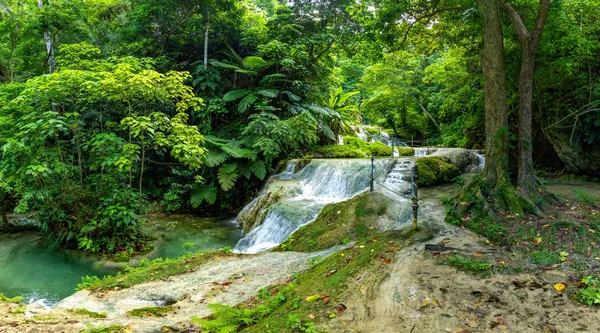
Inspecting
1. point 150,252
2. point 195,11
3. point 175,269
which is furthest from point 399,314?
point 195,11

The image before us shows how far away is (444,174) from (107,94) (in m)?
10.3

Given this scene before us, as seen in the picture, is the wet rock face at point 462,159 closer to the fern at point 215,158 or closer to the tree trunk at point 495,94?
the tree trunk at point 495,94

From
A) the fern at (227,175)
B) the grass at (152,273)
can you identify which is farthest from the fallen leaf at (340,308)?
the fern at (227,175)

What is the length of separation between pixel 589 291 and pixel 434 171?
8111 millimetres

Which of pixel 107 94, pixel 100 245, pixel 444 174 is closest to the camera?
pixel 107 94

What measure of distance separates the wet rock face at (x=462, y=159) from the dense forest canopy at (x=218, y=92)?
5.81ft

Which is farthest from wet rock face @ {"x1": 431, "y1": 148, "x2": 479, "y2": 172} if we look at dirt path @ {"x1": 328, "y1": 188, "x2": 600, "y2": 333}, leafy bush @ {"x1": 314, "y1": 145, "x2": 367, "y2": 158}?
dirt path @ {"x1": 328, "y1": 188, "x2": 600, "y2": 333}

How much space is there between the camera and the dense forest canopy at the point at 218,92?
6.71 metres

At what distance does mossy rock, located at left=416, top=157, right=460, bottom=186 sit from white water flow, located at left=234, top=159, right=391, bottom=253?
1.25 meters

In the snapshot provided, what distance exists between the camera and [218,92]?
538 inches

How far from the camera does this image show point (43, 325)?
9.68ft

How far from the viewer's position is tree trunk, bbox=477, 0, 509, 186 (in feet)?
18.8

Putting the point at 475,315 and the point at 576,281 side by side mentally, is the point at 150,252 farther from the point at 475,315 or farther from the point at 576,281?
the point at 576,281

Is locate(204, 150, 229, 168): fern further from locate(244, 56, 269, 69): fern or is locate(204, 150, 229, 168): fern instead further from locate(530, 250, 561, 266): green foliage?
locate(530, 250, 561, 266): green foliage
